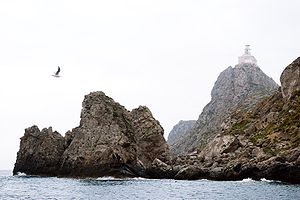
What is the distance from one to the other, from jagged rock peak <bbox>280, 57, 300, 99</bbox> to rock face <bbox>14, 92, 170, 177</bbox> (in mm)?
42849

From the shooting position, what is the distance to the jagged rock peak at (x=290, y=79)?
487 ft

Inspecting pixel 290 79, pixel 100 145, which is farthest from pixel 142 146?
pixel 290 79

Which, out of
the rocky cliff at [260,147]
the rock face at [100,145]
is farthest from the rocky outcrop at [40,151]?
the rocky cliff at [260,147]

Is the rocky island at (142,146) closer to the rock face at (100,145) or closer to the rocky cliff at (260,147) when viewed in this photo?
the rock face at (100,145)

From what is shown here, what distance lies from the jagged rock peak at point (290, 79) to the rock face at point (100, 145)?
4285cm

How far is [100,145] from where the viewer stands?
122688 mm

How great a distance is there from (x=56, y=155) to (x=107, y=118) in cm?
1901

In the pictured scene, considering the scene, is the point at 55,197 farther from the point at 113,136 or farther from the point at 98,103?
the point at 98,103

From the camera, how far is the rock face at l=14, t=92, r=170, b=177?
396 feet

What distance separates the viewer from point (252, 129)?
148875 mm

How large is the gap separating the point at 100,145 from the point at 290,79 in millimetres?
64777

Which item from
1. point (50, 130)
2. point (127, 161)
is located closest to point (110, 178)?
point (127, 161)

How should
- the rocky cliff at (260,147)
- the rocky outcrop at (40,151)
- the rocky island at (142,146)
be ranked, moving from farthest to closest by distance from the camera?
1. the rocky outcrop at (40,151)
2. the rocky island at (142,146)
3. the rocky cliff at (260,147)

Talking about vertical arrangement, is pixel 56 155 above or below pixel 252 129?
below
